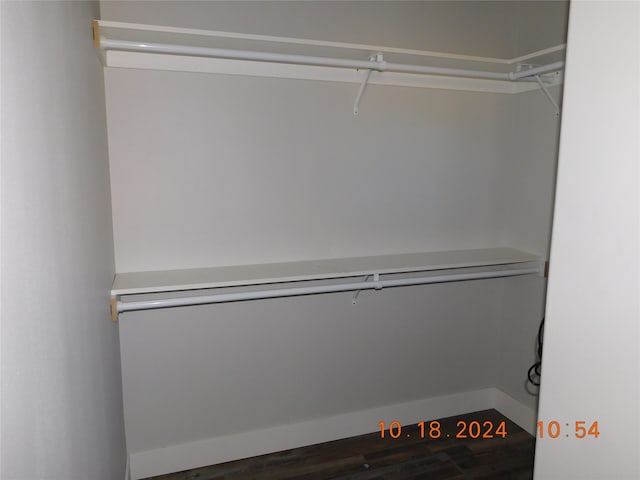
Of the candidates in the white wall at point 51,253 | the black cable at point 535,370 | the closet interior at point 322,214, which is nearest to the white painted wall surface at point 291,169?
the closet interior at point 322,214

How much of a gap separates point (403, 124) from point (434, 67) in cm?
32

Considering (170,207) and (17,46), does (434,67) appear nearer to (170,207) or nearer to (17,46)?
(170,207)

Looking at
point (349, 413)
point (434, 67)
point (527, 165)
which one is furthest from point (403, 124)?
point (349, 413)

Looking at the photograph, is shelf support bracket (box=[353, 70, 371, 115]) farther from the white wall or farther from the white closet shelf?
the white wall

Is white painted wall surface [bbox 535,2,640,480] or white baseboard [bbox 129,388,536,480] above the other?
white painted wall surface [bbox 535,2,640,480]

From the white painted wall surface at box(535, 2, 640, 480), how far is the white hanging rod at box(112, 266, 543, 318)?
4.78ft

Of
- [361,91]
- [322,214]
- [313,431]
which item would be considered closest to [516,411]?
[313,431]

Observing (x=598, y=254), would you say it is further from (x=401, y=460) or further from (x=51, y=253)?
(x=401, y=460)

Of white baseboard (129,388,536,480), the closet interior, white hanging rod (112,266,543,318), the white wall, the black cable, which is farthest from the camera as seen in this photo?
the black cable

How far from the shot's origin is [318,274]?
6.98ft

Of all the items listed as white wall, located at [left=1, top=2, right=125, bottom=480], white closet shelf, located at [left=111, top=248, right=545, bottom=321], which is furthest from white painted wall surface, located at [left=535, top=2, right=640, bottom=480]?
white closet shelf, located at [left=111, top=248, right=545, bottom=321]

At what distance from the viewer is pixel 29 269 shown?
2.21 ft

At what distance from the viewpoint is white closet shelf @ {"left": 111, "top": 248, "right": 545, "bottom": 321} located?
1922mm

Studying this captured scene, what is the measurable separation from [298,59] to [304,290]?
1.02 metres
